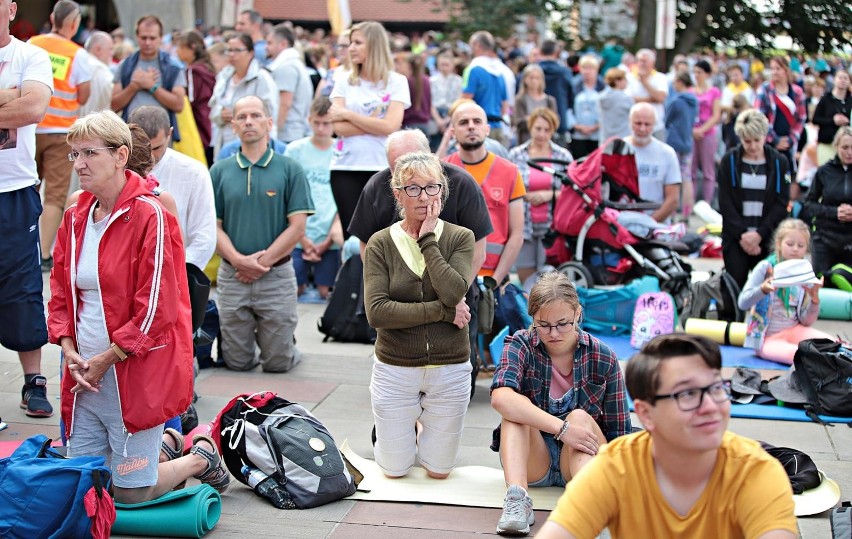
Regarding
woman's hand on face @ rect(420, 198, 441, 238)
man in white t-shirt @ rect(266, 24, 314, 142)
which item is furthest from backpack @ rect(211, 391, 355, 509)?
man in white t-shirt @ rect(266, 24, 314, 142)

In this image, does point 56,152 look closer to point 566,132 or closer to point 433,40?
point 566,132

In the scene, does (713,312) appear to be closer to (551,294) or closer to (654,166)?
(654,166)

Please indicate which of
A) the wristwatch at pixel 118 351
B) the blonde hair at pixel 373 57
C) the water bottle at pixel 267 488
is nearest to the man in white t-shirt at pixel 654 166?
the blonde hair at pixel 373 57

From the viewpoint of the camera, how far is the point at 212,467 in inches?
195

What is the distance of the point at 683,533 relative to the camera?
9.77 feet

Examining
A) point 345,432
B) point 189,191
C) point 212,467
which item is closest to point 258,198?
point 189,191

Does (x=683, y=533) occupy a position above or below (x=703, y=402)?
below

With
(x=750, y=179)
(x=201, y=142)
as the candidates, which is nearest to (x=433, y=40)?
(x=201, y=142)

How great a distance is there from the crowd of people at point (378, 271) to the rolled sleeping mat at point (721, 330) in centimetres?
34

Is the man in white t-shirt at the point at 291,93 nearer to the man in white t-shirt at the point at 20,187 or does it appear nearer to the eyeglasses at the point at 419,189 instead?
the man in white t-shirt at the point at 20,187

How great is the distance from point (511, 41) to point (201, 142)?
1466 cm

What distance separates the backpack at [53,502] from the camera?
13.8ft

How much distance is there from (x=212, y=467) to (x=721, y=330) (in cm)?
467

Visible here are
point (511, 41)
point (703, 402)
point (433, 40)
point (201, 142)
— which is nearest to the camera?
point (703, 402)
